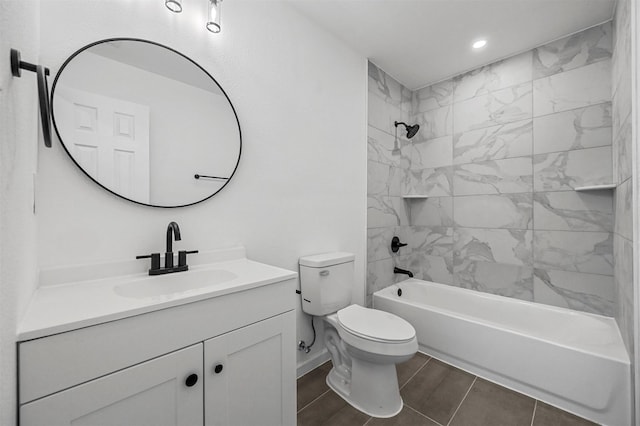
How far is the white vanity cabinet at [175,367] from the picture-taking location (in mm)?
639

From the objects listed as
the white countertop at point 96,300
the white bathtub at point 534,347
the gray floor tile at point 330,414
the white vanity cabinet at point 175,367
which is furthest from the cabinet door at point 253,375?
the white bathtub at point 534,347

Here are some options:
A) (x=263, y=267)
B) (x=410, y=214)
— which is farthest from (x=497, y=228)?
(x=263, y=267)

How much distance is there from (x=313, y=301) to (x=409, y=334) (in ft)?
2.04

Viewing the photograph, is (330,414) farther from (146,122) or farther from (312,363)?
(146,122)

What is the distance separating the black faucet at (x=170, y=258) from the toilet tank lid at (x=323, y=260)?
0.76m

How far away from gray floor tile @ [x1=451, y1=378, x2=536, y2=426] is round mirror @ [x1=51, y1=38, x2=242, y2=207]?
1913 millimetres

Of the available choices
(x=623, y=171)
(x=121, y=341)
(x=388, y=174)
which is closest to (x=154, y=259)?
(x=121, y=341)

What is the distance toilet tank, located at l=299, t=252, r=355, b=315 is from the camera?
1.74 meters

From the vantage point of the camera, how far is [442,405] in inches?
61.9

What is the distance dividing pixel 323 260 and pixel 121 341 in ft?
3.85

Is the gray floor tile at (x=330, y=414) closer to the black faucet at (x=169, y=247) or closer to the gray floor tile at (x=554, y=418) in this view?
the gray floor tile at (x=554, y=418)

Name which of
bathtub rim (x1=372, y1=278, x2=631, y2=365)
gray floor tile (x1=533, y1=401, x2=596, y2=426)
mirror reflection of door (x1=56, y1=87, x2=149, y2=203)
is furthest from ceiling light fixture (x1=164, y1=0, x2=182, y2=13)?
gray floor tile (x1=533, y1=401, x2=596, y2=426)

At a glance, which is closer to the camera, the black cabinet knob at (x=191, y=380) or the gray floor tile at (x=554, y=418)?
the black cabinet knob at (x=191, y=380)

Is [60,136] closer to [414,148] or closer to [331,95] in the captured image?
[331,95]
